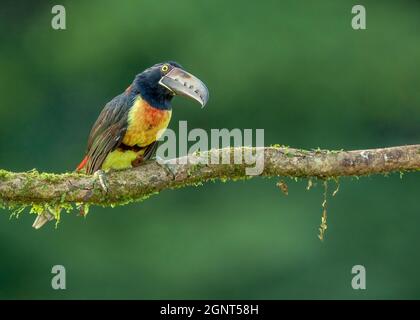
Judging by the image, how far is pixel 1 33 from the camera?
14.8 meters

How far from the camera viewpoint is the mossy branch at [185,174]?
18.3 feet

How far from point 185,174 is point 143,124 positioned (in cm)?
72

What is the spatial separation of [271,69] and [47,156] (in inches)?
118

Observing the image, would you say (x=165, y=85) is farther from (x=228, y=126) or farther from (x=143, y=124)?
(x=228, y=126)

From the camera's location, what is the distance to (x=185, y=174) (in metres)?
5.76

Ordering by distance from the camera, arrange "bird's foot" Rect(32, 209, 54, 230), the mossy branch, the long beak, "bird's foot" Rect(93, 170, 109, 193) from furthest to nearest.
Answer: the long beak
"bird's foot" Rect(32, 209, 54, 230)
"bird's foot" Rect(93, 170, 109, 193)
the mossy branch

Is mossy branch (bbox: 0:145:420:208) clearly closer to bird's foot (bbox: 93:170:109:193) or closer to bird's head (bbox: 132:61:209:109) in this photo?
bird's foot (bbox: 93:170:109:193)

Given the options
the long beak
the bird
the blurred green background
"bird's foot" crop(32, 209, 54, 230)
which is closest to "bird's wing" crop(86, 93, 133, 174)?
the bird

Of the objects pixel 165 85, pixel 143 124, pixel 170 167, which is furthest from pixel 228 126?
pixel 170 167

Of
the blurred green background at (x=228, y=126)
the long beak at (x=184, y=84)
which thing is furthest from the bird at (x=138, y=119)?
the blurred green background at (x=228, y=126)

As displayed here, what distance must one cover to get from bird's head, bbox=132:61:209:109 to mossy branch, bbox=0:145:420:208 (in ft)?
2.36

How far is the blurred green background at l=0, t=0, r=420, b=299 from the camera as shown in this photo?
43.5ft

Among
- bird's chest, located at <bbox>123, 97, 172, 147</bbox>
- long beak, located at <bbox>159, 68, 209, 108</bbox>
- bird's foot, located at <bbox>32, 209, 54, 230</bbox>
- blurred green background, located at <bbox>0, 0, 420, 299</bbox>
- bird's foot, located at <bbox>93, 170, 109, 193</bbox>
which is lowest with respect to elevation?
bird's foot, located at <bbox>32, 209, 54, 230</bbox>

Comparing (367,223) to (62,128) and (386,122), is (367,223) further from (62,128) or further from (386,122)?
(62,128)
